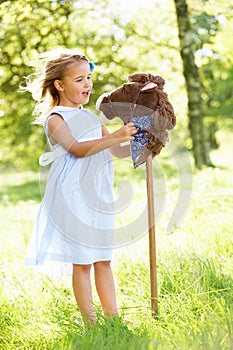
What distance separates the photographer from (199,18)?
9.62 metres

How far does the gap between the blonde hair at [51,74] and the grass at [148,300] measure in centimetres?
114

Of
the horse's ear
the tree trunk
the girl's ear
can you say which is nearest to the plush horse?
the horse's ear

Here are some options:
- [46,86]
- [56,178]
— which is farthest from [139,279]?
[46,86]

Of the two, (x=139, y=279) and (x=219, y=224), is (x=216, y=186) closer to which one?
(x=219, y=224)

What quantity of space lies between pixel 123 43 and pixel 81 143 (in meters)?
10.1

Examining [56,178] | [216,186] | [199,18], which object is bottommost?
[216,186]

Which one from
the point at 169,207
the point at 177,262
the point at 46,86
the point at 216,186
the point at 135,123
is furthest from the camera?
the point at 216,186

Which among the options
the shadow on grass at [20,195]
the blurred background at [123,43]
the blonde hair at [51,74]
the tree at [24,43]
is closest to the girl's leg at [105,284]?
the blonde hair at [51,74]

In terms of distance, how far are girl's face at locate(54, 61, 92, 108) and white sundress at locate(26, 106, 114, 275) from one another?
0.08 metres

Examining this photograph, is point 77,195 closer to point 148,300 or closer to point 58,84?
point 58,84

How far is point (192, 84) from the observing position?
10281 millimetres

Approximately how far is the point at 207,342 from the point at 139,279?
1.42 metres

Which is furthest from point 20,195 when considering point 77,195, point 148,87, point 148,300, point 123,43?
point 148,87

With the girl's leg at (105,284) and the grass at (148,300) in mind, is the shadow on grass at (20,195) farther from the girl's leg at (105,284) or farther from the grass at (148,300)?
the girl's leg at (105,284)
